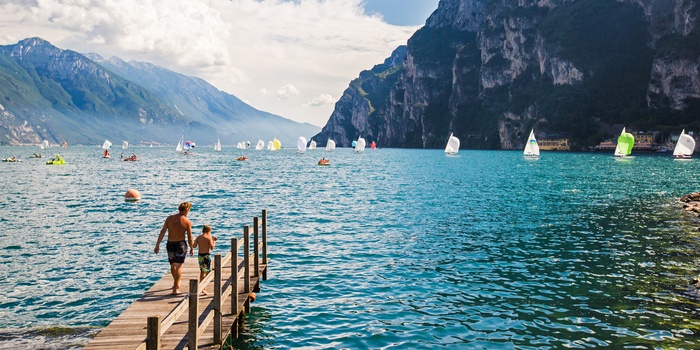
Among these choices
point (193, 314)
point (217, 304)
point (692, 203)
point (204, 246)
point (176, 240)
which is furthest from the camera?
point (692, 203)

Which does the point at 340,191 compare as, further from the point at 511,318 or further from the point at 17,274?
the point at 511,318

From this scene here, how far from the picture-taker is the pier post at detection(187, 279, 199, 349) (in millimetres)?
11664

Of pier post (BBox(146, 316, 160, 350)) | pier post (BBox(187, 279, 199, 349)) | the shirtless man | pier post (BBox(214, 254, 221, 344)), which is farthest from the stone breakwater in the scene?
pier post (BBox(146, 316, 160, 350))

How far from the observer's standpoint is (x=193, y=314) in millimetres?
11695

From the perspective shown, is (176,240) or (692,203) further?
(692,203)

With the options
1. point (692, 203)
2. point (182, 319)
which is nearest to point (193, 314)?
point (182, 319)

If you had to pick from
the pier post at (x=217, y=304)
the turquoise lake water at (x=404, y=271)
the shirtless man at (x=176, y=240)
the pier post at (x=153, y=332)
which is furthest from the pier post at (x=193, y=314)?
the shirtless man at (x=176, y=240)

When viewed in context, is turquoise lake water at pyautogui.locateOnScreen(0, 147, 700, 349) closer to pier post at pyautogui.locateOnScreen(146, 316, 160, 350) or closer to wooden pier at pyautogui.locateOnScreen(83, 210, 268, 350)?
wooden pier at pyautogui.locateOnScreen(83, 210, 268, 350)

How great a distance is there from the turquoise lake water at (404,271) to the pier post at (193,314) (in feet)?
13.1

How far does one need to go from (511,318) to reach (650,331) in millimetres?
4276

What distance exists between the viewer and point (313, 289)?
2155 centimetres

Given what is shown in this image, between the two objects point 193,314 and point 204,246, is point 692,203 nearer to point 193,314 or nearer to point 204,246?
point 204,246

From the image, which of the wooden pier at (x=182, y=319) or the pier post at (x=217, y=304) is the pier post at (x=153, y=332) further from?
the pier post at (x=217, y=304)

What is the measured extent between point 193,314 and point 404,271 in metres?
14.4
